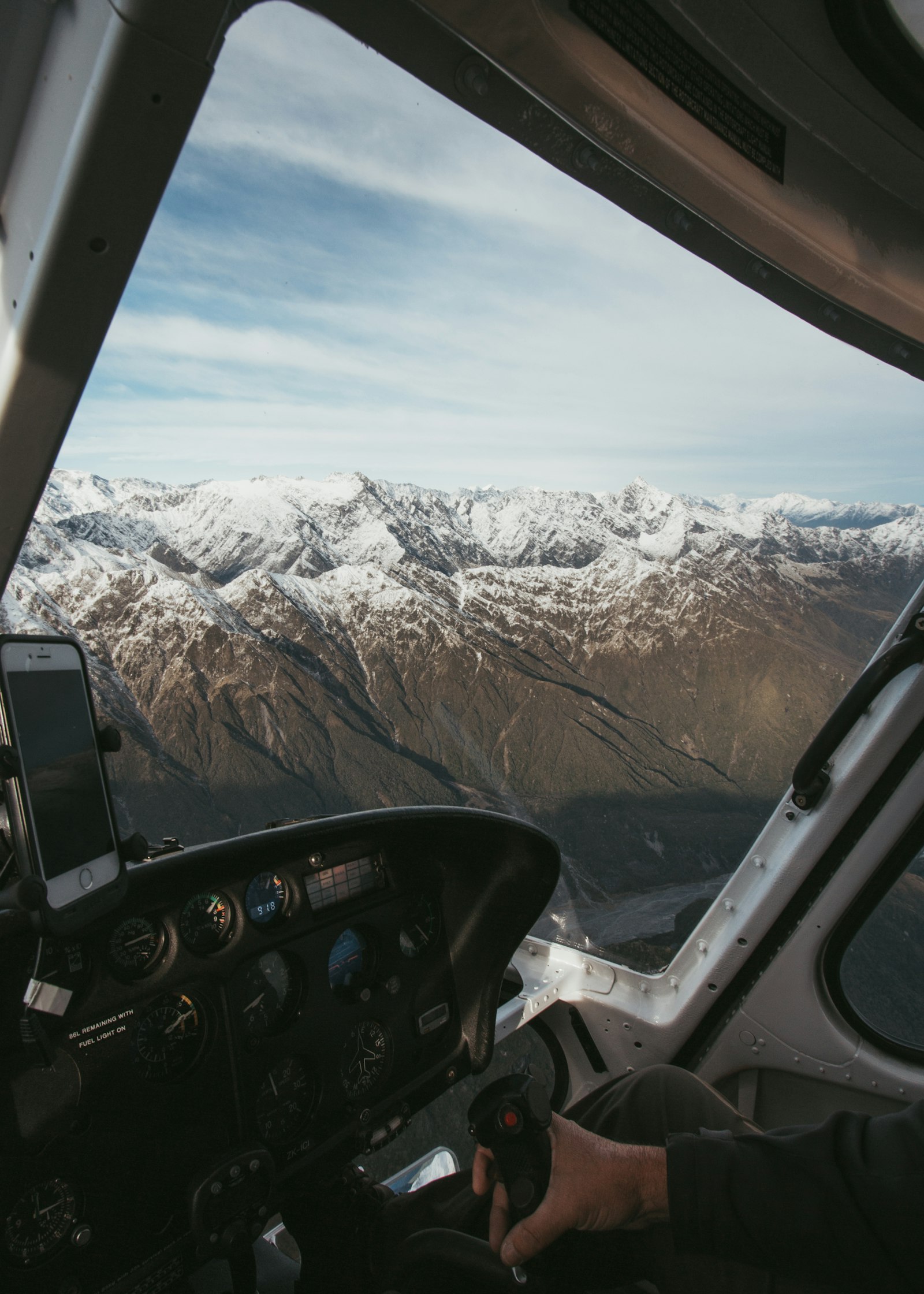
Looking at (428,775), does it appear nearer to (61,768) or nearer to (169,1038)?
(169,1038)

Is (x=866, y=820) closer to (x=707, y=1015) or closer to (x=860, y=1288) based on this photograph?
(x=707, y=1015)

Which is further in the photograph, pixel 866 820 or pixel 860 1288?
pixel 866 820

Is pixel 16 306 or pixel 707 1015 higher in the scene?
pixel 16 306

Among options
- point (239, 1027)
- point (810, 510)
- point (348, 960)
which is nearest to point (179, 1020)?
point (239, 1027)

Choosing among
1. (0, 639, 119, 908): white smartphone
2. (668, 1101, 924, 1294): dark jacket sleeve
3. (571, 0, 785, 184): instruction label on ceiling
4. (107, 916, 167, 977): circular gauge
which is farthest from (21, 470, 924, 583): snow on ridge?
(668, 1101, 924, 1294): dark jacket sleeve

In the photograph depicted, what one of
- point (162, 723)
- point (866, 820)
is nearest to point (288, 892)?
point (162, 723)

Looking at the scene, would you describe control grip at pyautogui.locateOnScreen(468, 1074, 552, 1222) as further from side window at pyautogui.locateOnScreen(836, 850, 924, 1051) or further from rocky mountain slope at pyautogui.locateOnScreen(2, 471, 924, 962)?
side window at pyautogui.locateOnScreen(836, 850, 924, 1051)
